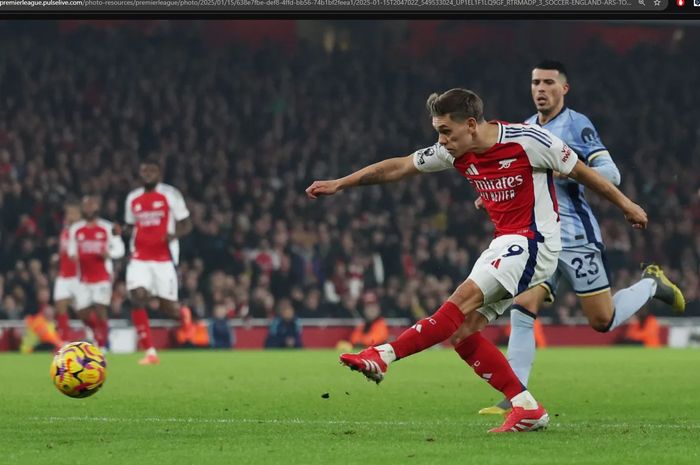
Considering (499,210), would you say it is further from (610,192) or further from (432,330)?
(432,330)

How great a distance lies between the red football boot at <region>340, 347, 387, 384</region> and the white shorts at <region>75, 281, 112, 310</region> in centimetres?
1163

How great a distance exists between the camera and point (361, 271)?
77.3 feet

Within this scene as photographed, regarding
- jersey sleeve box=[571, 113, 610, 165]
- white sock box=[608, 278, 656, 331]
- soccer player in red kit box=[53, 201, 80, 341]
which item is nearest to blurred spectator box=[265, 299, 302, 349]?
soccer player in red kit box=[53, 201, 80, 341]

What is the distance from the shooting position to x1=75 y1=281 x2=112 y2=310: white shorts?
59.2ft

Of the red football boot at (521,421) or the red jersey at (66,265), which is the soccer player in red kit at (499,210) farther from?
the red jersey at (66,265)

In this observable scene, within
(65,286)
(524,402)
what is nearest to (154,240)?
(65,286)

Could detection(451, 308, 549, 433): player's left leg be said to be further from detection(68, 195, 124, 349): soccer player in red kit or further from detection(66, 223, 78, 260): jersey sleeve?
detection(66, 223, 78, 260): jersey sleeve

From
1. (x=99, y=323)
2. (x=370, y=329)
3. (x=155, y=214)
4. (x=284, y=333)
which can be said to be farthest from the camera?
(x=284, y=333)

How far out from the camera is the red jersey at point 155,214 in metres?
16.2

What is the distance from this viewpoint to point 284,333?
21625 millimetres

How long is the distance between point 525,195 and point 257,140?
2043 centimetres

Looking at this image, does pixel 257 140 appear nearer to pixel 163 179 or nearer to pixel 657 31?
pixel 163 179

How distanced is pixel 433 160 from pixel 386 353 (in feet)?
4.31

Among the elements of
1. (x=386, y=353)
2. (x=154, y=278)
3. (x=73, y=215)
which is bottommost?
(x=386, y=353)
